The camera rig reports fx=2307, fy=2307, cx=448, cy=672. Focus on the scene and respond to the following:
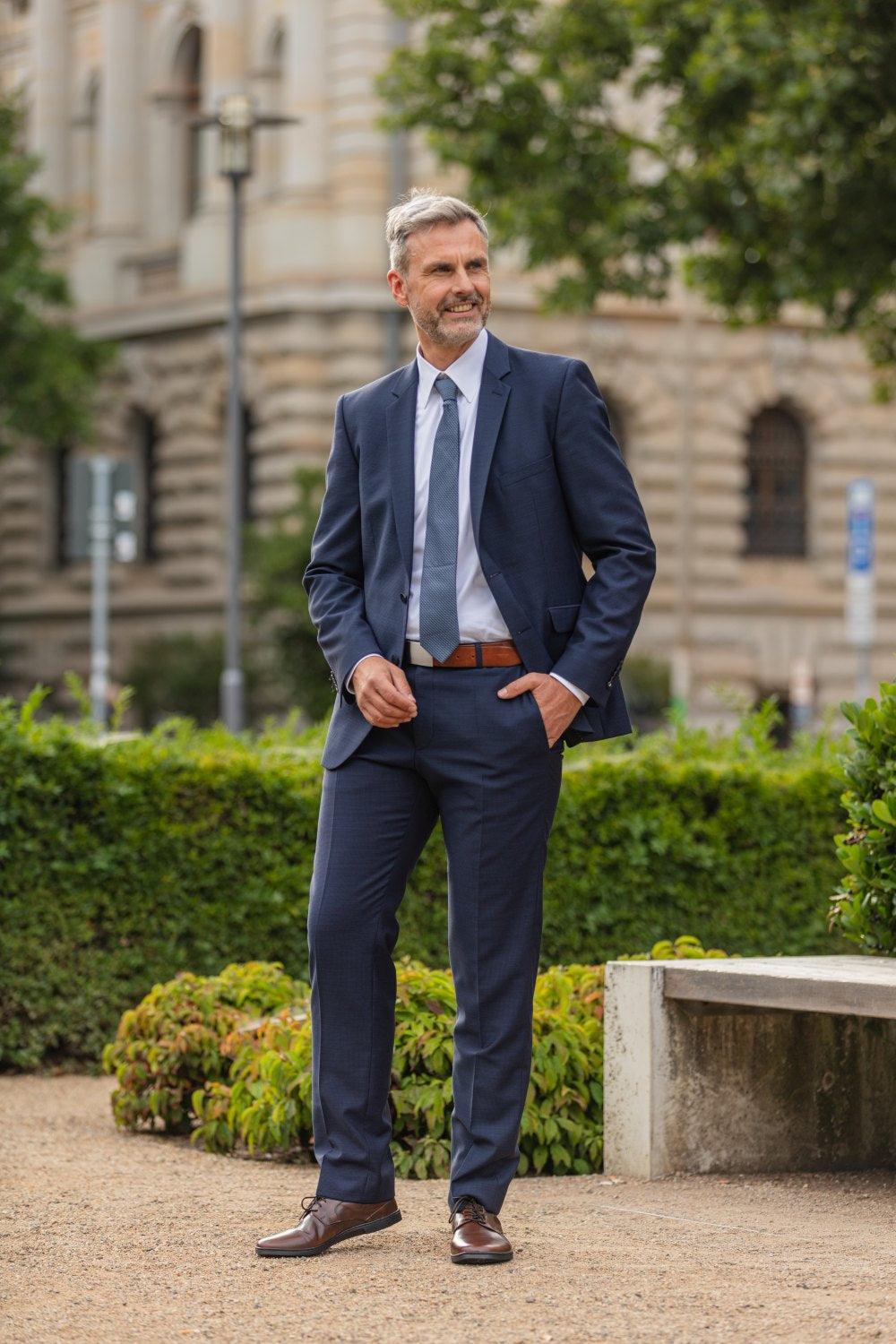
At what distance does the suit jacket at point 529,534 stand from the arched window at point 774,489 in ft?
94.4

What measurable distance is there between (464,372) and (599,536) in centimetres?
51

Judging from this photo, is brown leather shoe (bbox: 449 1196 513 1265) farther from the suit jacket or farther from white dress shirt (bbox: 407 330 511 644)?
white dress shirt (bbox: 407 330 511 644)

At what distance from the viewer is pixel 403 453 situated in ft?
17.4

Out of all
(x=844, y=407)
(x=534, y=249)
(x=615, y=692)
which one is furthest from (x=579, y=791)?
(x=844, y=407)

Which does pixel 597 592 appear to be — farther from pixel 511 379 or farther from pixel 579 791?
pixel 579 791

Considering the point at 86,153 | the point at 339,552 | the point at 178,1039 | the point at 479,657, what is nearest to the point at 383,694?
the point at 479,657

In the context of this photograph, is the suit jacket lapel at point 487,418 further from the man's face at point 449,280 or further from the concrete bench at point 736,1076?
the concrete bench at point 736,1076

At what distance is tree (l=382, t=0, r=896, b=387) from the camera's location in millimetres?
16594

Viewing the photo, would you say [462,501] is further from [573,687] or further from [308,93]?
[308,93]

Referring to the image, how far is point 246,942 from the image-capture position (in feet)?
28.7

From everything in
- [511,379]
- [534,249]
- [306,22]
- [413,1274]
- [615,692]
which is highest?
[306,22]

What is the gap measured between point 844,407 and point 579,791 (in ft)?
86.2

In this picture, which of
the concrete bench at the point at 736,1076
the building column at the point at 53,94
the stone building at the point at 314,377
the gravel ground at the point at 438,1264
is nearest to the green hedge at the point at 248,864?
the gravel ground at the point at 438,1264

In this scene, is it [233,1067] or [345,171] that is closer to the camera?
[233,1067]
